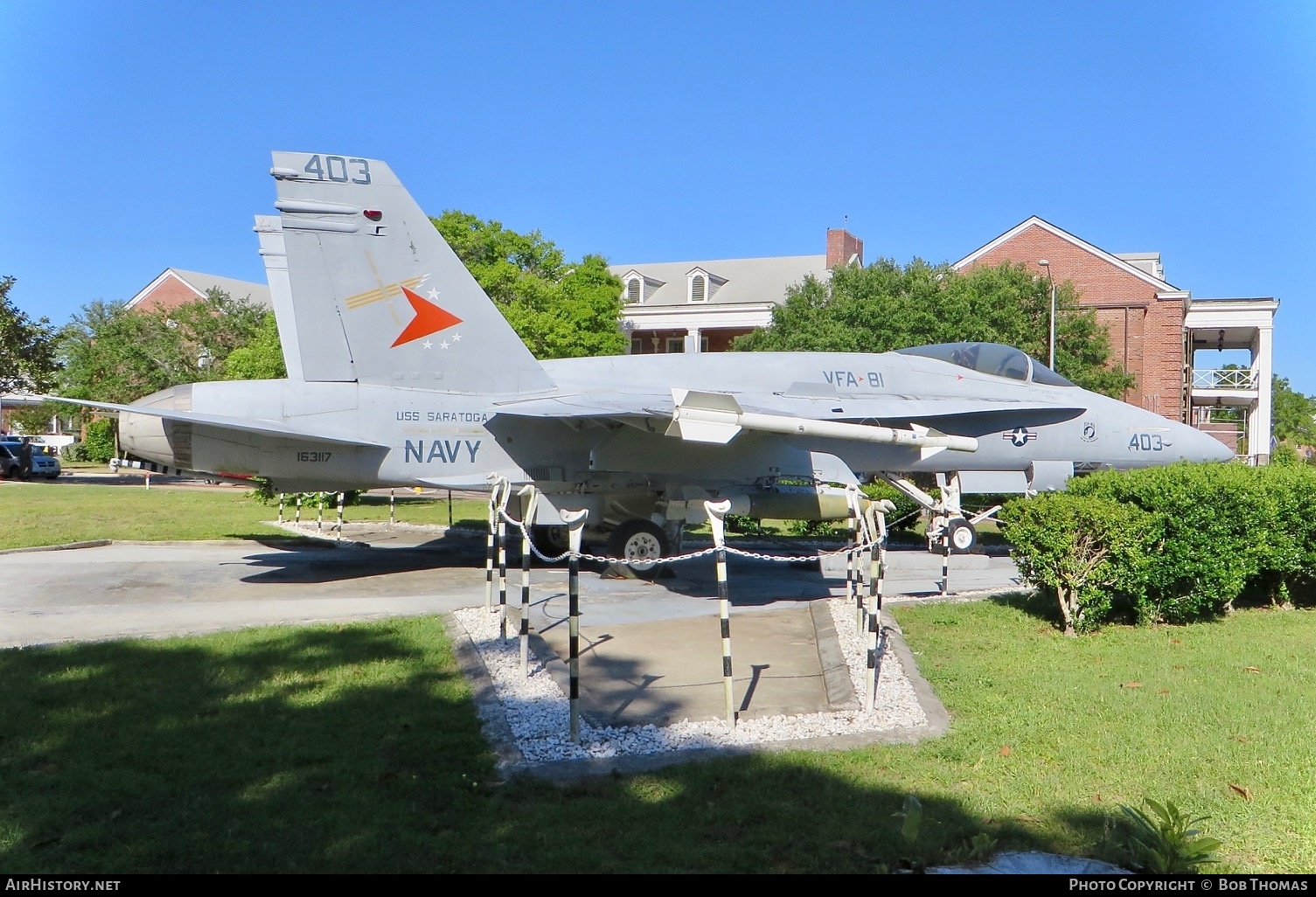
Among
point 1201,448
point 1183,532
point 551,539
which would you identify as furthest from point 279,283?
point 1201,448

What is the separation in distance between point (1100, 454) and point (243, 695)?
13245mm

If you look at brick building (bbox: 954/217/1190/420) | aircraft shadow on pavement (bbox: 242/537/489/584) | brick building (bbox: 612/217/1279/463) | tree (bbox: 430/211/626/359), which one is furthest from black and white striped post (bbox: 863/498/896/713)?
brick building (bbox: 954/217/1190/420)

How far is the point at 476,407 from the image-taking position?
41.4ft

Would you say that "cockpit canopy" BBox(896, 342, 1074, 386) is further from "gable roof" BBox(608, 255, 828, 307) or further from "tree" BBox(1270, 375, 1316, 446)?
"tree" BBox(1270, 375, 1316, 446)

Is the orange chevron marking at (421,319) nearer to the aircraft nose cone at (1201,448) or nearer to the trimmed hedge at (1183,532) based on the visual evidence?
the trimmed hedge at (1183,532)

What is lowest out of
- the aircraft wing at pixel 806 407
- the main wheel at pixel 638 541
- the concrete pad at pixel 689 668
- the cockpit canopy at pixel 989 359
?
the concrete pad at pixel 689 668

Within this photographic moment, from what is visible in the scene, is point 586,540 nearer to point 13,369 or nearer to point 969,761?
point 969,761

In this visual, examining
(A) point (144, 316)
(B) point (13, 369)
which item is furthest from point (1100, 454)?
(A) point (144, 316)

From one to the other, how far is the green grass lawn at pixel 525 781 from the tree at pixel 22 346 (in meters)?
30.3

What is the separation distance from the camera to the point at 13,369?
109 feet

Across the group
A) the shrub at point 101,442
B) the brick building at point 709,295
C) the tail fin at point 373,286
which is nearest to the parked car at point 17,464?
the shrub at point 101,442

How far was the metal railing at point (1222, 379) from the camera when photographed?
42.5 meters

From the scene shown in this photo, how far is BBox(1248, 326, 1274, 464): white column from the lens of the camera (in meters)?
39.6

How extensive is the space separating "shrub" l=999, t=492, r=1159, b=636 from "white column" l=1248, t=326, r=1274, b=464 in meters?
35.1
